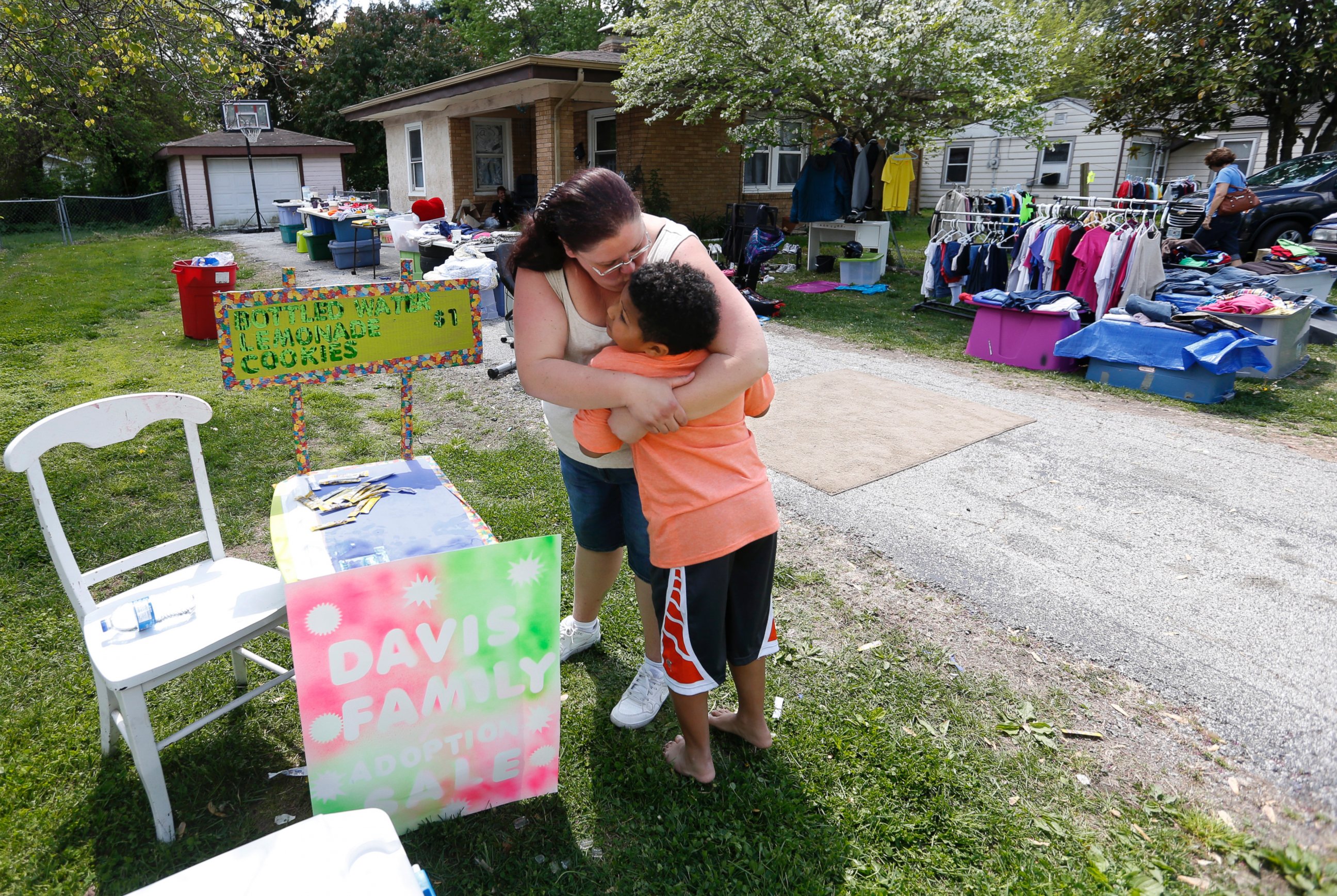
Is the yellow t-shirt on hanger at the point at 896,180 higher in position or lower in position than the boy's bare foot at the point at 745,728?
higher

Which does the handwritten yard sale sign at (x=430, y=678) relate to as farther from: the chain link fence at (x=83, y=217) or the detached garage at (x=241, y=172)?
the detached garage at (x=241, y=172)

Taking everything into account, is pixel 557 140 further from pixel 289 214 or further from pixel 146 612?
pixel 146 612

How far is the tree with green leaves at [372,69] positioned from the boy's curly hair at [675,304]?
94.1 feet

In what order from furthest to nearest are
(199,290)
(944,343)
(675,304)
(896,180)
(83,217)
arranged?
(83,217) → (896,180) → (944,343) → (199,290) → (675,304)

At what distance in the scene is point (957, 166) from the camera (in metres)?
23.9

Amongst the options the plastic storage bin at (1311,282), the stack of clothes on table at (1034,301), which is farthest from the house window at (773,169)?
the stack of clothes on table at (1034,301)

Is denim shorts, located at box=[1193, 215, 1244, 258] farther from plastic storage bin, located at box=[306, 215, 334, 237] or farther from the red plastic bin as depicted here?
plastic storage bin, located at box=[306, 215, 334, 237]

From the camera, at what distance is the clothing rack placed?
8.81 meters

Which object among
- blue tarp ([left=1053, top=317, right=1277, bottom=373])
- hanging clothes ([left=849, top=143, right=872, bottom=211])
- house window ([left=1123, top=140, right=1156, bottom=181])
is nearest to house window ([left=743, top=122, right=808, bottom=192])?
hanging clothes ([left=849, top=143, right=872, bottom=211])

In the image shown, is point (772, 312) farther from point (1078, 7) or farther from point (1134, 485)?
point (1078, 7)

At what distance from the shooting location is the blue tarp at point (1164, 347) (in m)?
5.62

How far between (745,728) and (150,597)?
1728mm

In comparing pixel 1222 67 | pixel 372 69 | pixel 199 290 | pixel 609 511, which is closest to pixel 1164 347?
pixel 609 511

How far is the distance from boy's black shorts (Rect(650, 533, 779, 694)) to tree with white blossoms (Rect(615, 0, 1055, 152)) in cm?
956
